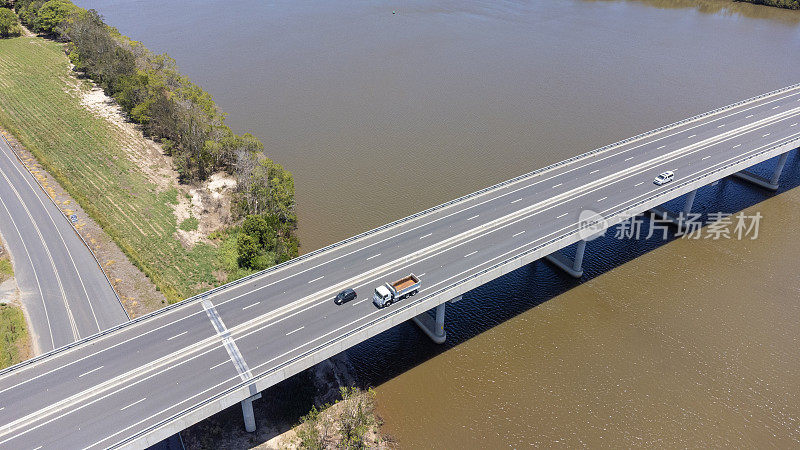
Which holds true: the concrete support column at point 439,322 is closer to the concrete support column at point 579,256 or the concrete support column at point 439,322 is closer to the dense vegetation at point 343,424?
the dense vegetation at point 343,424

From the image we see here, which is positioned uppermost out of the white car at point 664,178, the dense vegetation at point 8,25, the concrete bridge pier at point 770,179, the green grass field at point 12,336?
the dense vegetation at point 8,25

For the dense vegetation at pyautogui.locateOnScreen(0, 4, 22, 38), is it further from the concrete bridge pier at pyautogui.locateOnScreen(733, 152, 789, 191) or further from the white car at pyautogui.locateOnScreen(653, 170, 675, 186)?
the concrete bridge pier at pyautogui.locateOnScreen(733, 152, 789, 191)

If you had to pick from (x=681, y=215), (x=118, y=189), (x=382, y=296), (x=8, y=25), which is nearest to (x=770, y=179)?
(x=681, y=215)

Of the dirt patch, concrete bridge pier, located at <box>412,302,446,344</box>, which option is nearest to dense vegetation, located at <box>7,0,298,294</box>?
the dirt patch

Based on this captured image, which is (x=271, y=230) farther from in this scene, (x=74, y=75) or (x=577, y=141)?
(x=74, y=75)

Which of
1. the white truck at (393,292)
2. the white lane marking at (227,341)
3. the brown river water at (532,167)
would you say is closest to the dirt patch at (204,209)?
the brown river water at (532,167)

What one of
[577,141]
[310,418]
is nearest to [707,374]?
[310,418]

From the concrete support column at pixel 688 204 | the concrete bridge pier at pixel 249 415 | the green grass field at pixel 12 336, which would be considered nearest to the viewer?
the concrete bridge pier at pixel 249 415
